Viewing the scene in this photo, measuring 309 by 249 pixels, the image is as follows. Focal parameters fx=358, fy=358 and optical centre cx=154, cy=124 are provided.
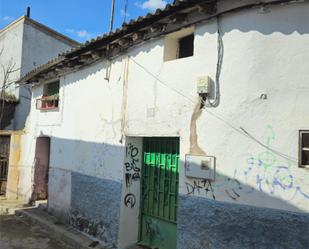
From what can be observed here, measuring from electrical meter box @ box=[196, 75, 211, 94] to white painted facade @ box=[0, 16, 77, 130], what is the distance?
1295cm

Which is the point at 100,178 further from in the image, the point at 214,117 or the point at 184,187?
the point at 214,117

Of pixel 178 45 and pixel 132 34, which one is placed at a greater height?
pixel 132 34

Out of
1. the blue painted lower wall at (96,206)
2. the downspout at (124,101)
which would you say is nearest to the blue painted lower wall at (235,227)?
the blue painted lower wall at (96,206)

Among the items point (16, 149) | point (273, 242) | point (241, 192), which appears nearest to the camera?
point (273, 242)

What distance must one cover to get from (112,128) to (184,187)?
2488 mm

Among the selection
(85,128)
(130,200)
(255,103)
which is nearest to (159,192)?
(130,200)

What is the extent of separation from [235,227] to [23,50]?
1473 cm

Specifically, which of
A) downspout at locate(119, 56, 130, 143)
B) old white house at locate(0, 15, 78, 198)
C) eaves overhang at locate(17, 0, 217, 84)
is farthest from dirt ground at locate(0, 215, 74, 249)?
old white house at locate(0, 15, 78, 198)

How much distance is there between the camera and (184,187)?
5.91 m

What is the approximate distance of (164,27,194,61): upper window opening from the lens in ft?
21.1

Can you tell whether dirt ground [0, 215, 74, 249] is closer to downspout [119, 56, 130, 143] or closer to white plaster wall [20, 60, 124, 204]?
white plaster wall [20, 60, 124, 204]

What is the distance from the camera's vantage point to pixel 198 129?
5.77 m

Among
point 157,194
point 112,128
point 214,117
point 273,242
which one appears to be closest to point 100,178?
point 112,128

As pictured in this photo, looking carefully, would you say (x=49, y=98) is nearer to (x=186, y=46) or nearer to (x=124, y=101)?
(x=124, y=101)
